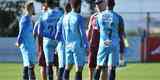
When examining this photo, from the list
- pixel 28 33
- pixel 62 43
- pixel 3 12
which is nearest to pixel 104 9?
pixel 62 43

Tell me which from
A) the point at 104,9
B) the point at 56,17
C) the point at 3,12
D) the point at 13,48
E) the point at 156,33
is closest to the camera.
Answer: the point at 104,9

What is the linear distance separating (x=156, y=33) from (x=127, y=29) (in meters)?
1.68

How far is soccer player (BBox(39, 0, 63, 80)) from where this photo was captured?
18266 mm

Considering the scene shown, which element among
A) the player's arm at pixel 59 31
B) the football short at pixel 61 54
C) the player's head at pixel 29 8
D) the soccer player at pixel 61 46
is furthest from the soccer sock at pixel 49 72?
the player's head at pixel 29 8

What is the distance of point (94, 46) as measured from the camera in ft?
60.8

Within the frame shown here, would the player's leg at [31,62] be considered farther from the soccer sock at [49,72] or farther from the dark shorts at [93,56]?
the dark shorts at [93,56]

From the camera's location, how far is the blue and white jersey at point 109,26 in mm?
16469

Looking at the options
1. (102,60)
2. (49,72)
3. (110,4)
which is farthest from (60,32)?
(110,4)

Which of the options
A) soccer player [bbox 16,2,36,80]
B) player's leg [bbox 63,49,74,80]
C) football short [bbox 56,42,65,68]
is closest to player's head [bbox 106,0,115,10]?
player's leg [bbox 63,49,74,80]

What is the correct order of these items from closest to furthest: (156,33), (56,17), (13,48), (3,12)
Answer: (56,17)
(13,48)
(156,33)
(3,12)

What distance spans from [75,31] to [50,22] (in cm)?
137

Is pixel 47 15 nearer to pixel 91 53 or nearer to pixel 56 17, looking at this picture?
pixel 56 17

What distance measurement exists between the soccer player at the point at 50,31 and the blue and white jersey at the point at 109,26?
1888mm

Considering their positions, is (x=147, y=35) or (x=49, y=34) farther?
(x=147, y=35)
